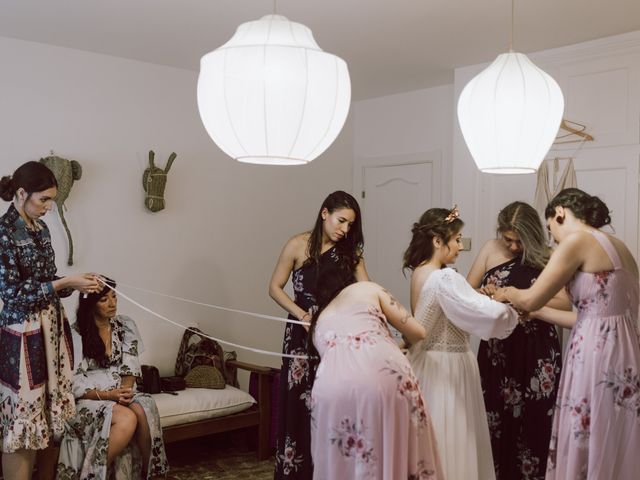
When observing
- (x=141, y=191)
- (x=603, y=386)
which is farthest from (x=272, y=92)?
(x=141, y=191)

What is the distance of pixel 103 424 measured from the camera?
327cm

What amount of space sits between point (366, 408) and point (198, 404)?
78.8 inches

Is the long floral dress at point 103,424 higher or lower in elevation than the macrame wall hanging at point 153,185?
lower

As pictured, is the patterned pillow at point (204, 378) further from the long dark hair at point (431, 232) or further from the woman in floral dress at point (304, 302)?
the long dark hair at point (431, 232)

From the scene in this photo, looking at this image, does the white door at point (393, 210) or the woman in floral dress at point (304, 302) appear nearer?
the woman in floral dress at point (304, 302)

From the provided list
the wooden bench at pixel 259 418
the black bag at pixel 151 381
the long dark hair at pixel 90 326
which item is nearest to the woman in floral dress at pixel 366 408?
the long dark hair at pixel 90 326

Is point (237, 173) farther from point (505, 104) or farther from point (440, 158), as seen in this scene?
point (505, 104)

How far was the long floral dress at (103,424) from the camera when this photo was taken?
324cm

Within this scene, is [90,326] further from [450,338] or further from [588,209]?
[588,209]

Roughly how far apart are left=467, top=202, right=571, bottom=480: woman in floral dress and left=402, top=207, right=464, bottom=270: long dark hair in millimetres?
427

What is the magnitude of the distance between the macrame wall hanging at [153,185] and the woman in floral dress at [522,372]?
7.23ft

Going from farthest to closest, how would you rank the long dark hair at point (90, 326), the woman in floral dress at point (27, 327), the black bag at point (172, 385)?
the black bag at point (172, 385), the long dark hair at point (90, 326), the woman in floral dress at point (27, 327)

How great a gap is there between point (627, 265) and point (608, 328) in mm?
223

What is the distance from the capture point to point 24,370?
288 centimetres
